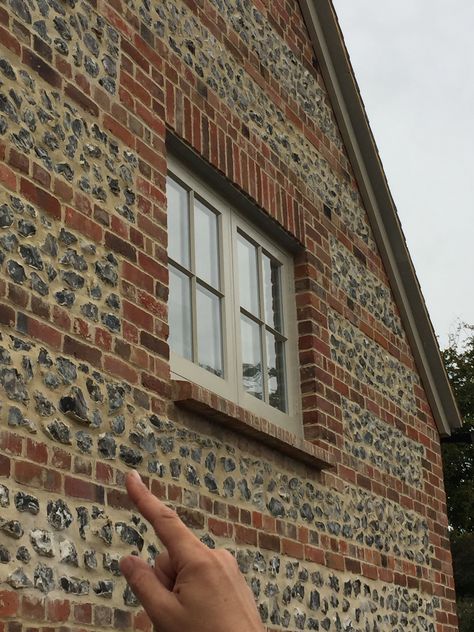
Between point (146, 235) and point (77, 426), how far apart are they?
3.89ft

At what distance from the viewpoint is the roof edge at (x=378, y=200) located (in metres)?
7.83

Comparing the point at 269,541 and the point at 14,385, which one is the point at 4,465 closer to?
the point at 14,385

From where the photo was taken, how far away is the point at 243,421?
5090 mm

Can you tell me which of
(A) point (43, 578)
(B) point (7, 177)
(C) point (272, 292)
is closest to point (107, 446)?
(A) point (43, 578)

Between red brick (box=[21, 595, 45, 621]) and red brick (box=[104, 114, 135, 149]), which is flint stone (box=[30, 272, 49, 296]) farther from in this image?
red brick (box=[21, 595, 45, 621])

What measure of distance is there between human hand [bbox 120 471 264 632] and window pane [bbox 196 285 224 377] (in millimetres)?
4384

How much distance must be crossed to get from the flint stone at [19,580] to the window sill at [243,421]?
1.36 metres

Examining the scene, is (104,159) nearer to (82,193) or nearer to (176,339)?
(82,193)

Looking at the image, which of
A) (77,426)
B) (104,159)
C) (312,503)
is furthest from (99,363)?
(312,503)

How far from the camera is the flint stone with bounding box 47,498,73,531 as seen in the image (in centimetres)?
375

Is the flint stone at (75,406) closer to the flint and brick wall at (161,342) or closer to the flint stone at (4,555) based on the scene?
the flint and brick wall at (161,342)

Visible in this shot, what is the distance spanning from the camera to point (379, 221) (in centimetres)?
827

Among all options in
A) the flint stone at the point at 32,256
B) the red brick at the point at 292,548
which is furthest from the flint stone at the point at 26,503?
the red brick at the point at 292,548

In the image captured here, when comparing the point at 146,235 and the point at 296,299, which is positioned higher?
the point at 296,299
